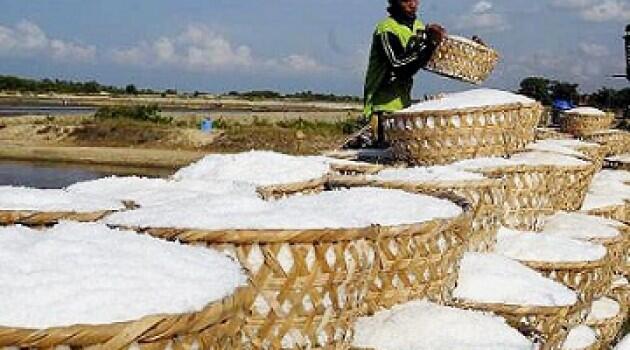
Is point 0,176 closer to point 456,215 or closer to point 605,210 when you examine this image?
point 605,210

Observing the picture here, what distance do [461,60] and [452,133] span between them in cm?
65

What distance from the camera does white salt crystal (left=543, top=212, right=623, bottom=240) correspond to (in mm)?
3875

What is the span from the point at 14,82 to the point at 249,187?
56305 millimetres

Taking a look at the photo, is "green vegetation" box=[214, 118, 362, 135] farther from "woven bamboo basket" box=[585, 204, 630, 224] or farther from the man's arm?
the man's arm

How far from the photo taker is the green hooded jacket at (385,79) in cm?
412

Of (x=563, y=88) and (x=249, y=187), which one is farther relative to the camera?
(x=563, y=88)

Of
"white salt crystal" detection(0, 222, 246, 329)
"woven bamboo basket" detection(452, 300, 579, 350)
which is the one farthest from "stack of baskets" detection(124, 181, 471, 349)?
"woven bamboo basket" detection(452, 300, 579, 350)

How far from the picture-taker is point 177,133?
22.1 metres

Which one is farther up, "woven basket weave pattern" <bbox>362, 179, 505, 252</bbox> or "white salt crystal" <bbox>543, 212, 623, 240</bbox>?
"woven basket weave pattern" <bbox>362, 179, 505, 252</bbox>

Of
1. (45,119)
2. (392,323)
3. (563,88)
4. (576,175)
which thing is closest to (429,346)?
(392,323)

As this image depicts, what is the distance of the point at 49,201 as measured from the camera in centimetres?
210

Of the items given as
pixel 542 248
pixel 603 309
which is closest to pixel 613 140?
pixel 603 309

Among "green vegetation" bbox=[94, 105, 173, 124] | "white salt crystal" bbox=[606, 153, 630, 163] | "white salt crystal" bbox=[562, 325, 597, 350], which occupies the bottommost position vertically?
"green vegetation" bbox=[94, 105, 173, 124]

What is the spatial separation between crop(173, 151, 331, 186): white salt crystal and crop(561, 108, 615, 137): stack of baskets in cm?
514
